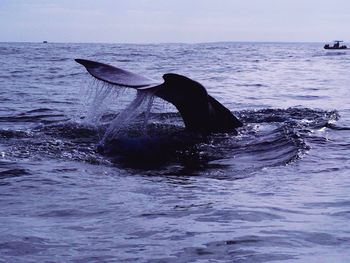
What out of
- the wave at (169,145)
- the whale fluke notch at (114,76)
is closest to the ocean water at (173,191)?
the wave at (169,145)

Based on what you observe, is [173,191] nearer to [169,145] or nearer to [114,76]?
[114,76]

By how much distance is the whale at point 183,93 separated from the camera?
20.7 feet

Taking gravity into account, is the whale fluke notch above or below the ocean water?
above

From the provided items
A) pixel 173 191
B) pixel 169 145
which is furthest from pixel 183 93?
pixel 173 191

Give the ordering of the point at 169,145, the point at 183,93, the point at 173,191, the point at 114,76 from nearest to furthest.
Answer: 1. the point at 173,191
2. the point at 114,76
3. the point at 183,93
4. the point at 169,145

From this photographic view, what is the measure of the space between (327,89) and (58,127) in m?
10.8

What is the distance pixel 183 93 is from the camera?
681 cm

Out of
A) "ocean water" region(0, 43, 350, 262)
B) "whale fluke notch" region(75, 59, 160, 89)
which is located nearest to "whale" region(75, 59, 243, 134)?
"whale fluke notch" region(75, 59, 160, 89)

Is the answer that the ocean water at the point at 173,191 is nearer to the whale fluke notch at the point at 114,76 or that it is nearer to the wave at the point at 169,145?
the wave at the point at 169,145

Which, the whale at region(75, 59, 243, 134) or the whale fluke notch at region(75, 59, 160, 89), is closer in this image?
the whale fluke notch at region(75, 59, 160, 89)

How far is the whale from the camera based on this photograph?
6312 mm

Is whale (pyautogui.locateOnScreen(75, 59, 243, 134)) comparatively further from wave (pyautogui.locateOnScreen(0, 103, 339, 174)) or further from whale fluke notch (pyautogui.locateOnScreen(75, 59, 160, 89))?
wave (pyautogui.locateOnScreen(0, 103, 339, 174))

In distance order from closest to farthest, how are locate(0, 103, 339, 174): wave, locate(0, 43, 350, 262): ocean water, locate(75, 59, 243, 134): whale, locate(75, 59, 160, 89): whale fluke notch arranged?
locate(0, 43, 350, 262): ocean water → locate(75, 59, 160, 89): whale fluke notch → locate(75, 59, 243, 134): whale → locate(0, 103, 339, 174): wave

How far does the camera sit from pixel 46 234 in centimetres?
374
